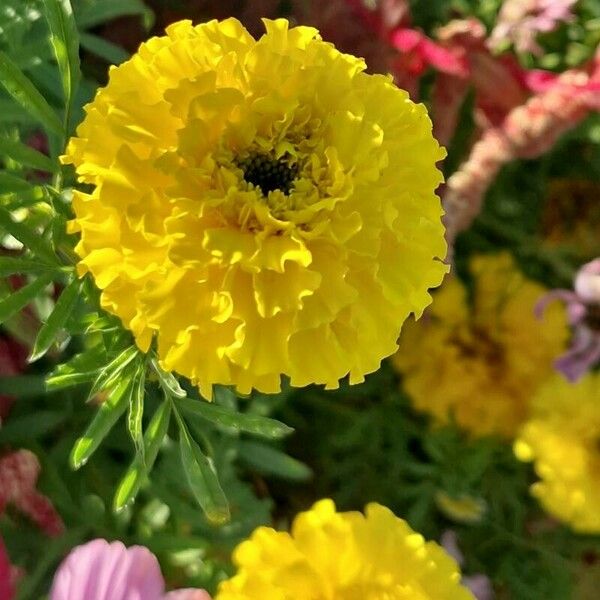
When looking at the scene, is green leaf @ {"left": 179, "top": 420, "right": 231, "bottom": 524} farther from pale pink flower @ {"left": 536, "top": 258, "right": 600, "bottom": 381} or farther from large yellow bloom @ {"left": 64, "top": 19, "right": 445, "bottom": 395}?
pale pink flower @ {"left": 536, "top": 258, "right": 600, "bottom": 381}

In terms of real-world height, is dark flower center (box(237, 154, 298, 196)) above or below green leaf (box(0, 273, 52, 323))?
above

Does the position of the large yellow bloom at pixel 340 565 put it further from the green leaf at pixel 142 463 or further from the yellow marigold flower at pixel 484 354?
the yellow marigold flower at pixel 484 354

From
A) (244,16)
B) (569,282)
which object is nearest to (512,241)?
(569,282)

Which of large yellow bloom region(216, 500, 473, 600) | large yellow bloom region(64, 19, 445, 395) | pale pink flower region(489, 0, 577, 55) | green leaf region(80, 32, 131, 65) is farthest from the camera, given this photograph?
pale pink flower region(489, 0, 577, 55)

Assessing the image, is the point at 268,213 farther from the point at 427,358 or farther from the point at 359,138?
the point at 427,358

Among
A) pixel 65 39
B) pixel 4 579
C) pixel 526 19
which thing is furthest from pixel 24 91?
pixel 526 19

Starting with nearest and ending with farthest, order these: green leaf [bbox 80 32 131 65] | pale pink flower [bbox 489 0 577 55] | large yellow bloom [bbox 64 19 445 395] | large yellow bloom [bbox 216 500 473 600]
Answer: large yellow bloom [bbox 64 19 445 395]
large yellow bloom [bbox 216 500 473 600]
green leaf [bbox 80 32 131 65]
pale pink flower [bbox 489 0 577 55]

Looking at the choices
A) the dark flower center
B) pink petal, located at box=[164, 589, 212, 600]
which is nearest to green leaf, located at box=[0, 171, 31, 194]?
the dark flower center

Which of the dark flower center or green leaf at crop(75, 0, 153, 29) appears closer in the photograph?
the dark flower center
